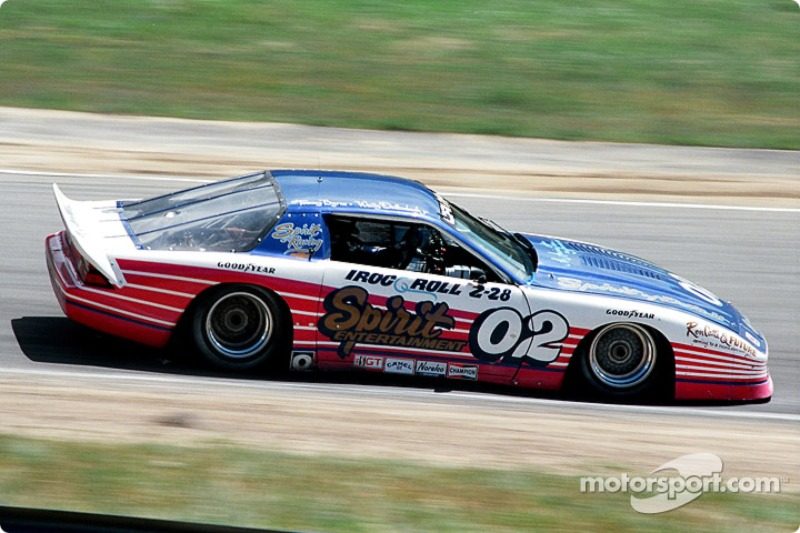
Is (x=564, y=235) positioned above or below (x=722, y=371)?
above

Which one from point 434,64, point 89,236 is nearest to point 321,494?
point 89,236

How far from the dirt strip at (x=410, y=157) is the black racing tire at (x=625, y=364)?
487 centimetres

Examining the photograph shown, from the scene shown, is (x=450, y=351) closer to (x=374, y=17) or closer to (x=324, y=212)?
(x=324, y=212)

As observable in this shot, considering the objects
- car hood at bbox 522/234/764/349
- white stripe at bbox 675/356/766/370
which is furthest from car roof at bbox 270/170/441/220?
white stripe at bbox 675/356/766/370

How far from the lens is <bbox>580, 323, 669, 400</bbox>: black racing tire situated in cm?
792

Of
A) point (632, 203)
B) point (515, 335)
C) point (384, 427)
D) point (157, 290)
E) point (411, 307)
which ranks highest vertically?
point (632, 203)

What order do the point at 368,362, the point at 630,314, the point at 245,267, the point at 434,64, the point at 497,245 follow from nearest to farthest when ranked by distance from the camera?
1. the point at 245,267
2. the point at 368,362
3. the point at 630,314
4. the point at 497,245
5. the point at 434,64

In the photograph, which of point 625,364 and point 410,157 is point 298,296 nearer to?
point 625,364

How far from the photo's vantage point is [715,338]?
7961 mm

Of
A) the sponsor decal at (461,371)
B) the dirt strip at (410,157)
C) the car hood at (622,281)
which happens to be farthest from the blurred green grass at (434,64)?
the sponsor decal at (461,371)

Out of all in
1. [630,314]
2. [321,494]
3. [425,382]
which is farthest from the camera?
[425,382]

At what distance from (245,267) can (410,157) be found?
637 cm

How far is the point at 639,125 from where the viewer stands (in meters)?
15.0

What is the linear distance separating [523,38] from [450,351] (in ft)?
35.9
